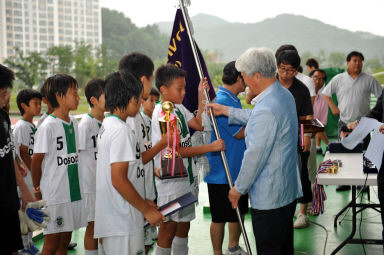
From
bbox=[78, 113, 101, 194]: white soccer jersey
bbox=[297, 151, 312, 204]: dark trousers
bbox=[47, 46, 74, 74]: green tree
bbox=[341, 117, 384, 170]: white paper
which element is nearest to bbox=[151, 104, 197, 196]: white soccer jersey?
bbox=[78, 113, 101, 194]: white soccer jersey

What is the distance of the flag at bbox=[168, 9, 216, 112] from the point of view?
3.27 meters

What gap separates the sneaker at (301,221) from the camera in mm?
4258

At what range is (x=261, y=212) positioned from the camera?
7.58 ft

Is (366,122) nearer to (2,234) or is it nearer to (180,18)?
(180,18)

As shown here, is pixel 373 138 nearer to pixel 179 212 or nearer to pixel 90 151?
pixel 179 212

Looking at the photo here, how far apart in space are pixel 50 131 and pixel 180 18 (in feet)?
3.95

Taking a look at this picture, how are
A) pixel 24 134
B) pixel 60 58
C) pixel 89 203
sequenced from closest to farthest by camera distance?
pixel 89 203
pixel 24 134
pixel 60 58

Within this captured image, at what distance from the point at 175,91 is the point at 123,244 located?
3.61ft

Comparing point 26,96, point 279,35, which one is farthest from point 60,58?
point 279,35

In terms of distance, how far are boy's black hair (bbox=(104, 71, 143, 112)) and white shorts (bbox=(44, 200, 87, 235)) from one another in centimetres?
102

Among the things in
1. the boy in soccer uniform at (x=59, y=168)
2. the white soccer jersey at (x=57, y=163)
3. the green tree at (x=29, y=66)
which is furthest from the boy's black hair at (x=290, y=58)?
the green tree at (x=29, y=66)

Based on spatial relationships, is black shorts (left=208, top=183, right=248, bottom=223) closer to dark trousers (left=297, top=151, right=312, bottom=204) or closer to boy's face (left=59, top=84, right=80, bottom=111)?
boy's face (left=59, top=84, right=80, bottom=111)

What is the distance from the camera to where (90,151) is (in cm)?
331

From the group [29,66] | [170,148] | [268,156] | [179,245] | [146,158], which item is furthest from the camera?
[29,66]
